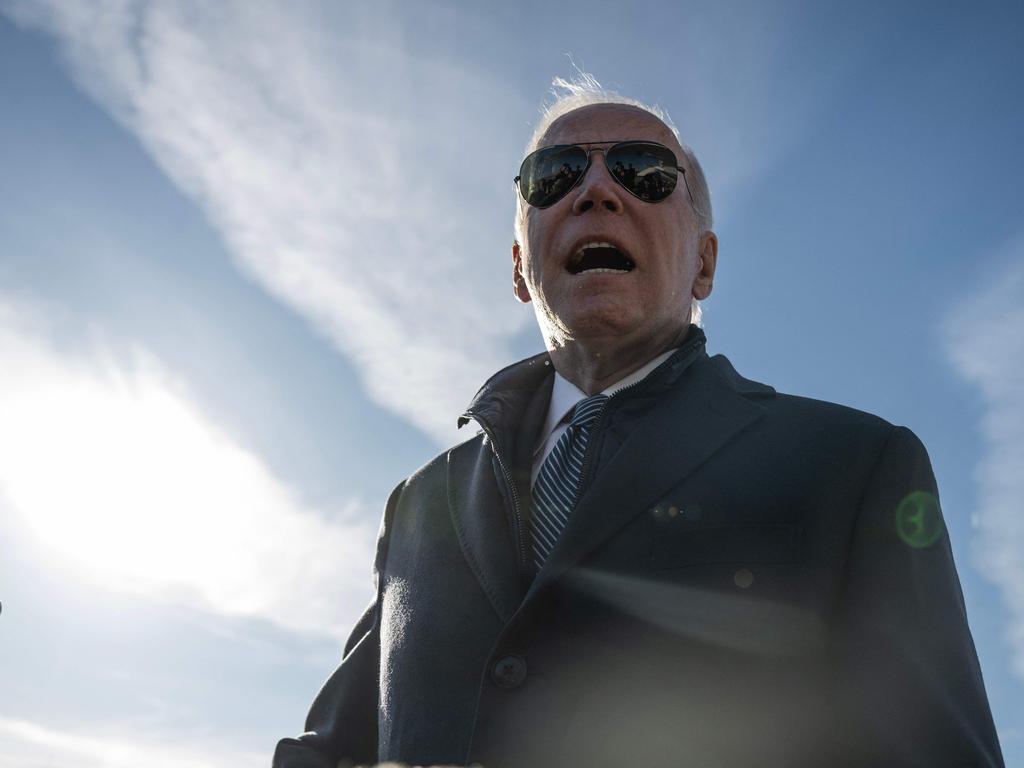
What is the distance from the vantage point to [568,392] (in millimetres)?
4039

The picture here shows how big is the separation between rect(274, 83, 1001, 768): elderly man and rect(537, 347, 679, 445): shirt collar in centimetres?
2

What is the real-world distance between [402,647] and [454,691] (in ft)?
1.23

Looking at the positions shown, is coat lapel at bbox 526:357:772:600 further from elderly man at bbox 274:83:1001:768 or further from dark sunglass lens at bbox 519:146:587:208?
dark sunglass lens at bbox 519:146:587:208

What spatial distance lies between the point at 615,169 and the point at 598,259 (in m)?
0.52

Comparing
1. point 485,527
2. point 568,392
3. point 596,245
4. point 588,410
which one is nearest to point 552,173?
point 596,245

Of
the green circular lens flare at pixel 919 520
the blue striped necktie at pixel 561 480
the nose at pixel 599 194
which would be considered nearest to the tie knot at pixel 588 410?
the blue striped necktie at pixel 561 480

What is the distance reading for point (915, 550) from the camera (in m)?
2.73

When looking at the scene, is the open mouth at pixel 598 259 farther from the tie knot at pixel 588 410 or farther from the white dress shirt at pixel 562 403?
the tie knot at pixel 588 410

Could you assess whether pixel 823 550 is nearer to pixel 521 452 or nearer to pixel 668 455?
pixel 668 455

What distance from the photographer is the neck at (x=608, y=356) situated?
12.7 ft

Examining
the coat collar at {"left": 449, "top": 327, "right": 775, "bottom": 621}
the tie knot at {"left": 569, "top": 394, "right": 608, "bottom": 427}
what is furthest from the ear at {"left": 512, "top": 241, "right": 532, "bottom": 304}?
the tie knot at {"left": 569, "top": 394, "right": 608, "bottom": 427}

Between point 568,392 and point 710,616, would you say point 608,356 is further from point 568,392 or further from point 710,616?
point 710,616

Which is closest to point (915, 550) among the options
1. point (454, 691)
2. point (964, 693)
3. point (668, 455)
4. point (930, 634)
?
point (930, 634)

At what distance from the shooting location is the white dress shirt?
380 centimetres
